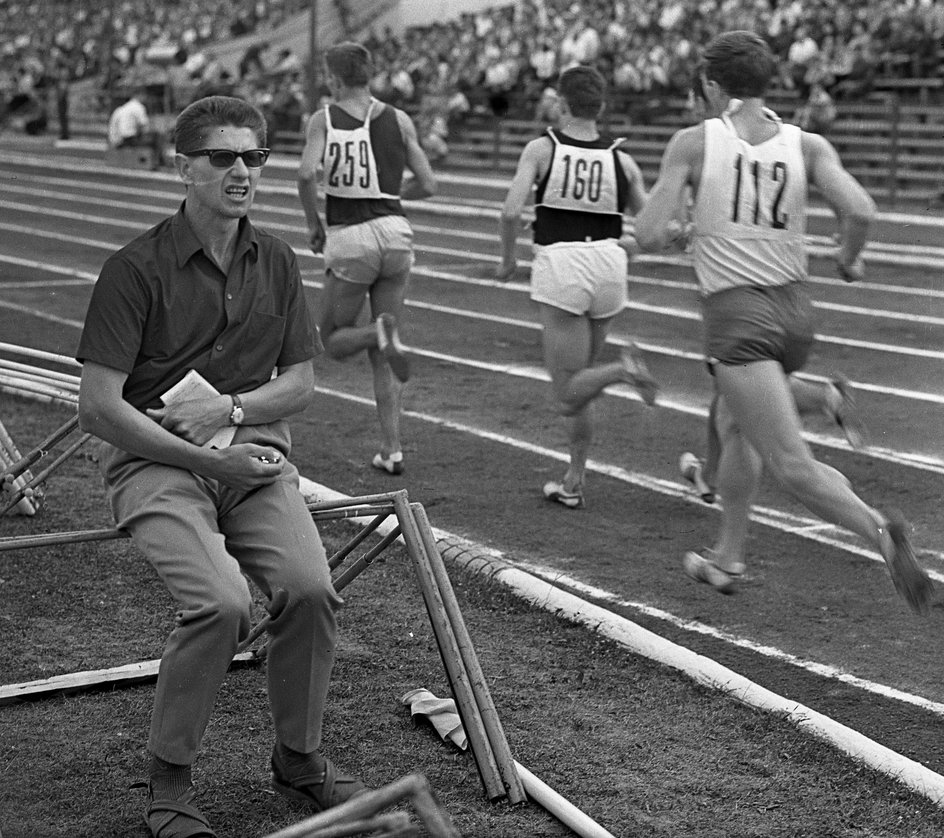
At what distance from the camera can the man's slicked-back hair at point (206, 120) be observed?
15.2ft

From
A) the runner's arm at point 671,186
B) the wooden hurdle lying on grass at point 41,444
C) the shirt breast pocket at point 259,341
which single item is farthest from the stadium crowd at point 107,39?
the shirt breast pocket at point 259,341

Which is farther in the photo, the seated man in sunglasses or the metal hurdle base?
the metal hurdle base

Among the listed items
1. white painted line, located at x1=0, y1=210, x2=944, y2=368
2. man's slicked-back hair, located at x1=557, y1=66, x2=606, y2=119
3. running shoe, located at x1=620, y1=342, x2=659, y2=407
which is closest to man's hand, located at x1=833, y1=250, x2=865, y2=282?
running shoe, located at x1=620, y1=342, x2=659, y2=407

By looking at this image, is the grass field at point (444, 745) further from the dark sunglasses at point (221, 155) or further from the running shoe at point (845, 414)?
the dark sunglasses at point (221, 155)

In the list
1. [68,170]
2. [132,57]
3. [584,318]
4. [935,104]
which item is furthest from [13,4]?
[584,318]

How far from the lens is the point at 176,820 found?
4.23 meters


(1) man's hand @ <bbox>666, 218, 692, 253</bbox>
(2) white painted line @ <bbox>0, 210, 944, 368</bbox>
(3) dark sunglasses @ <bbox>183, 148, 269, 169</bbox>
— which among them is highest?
(3) dark sunglasses @ <bbox>183, 148, 269, 169</bbox>

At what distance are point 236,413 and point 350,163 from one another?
4301 mm

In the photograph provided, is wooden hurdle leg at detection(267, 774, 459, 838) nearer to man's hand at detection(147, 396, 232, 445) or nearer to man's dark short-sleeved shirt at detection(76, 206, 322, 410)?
man's hand at detection(147, 396, 232, 445)

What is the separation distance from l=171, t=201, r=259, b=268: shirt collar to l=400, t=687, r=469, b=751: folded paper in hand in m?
1.58

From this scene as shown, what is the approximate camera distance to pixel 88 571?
6.72 m

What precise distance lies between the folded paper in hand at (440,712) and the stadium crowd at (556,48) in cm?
2158

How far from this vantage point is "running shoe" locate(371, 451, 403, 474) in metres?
8.84

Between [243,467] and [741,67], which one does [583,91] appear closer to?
[741,67]
